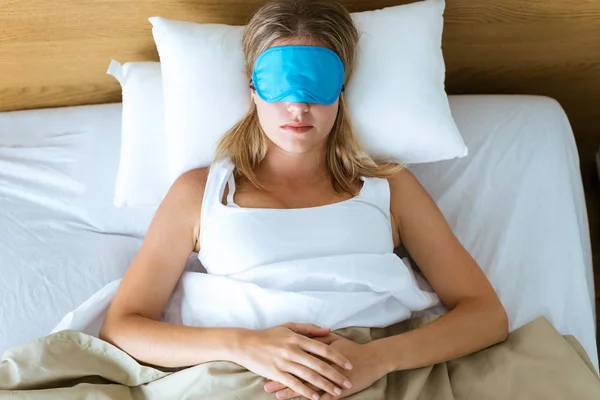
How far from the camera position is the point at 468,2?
5.65ft

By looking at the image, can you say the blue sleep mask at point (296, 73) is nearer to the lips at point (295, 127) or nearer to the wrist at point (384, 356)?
the lips at point (295, 127)

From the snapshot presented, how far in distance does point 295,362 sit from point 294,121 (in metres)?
0.46

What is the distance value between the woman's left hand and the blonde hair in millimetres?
347

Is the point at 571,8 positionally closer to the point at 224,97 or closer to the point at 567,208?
the point at 567,208

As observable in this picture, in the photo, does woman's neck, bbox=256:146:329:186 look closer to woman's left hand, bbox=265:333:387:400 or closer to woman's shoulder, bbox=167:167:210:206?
woman's shoulder, bbox=167:167:210:206

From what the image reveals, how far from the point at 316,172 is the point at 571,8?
0.84 meters

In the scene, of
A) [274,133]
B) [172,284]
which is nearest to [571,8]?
[274,133]

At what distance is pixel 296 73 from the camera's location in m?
1.29

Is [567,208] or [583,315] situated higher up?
[567,208]

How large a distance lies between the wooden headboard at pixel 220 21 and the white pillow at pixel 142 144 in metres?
0.17

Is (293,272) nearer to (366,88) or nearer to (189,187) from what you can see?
(189,187)

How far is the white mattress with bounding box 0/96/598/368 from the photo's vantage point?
1446 millimetres

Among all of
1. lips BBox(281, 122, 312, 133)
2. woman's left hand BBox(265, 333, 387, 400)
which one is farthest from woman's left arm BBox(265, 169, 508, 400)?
lips BBox(281, 122, 312, 133)

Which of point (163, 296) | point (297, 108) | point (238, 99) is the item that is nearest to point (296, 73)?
point (297, 108)
